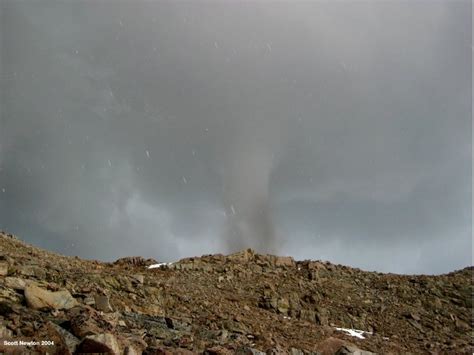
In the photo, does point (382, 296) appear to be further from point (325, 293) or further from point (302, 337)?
point (302, 337)

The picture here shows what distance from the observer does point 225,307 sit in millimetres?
23188

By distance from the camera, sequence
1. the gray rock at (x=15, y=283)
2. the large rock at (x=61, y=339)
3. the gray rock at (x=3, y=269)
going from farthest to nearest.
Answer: the gray rock at (x=3, y=269) → the gray rock at (x=15, y=283) → the large rock at (x=61, y=339)

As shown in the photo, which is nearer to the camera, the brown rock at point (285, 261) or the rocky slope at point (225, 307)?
the rocky slope at point (225, 307)

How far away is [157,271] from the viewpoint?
107 feet

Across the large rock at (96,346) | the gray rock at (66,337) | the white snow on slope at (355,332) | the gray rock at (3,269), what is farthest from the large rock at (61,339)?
the white snow on slope at (355,332)

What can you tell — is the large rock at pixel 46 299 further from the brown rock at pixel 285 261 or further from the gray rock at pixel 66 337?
the brown rock at pixel 285 261

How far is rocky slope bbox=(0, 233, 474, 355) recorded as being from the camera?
1052 cm

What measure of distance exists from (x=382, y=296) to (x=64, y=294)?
31.0 meters

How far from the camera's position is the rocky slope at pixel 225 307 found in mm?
10516

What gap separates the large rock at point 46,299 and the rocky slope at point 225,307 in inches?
1.3

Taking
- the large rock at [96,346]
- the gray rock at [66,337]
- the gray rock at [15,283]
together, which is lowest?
the large rock at [96,346]

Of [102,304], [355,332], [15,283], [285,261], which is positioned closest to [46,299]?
[15,283]

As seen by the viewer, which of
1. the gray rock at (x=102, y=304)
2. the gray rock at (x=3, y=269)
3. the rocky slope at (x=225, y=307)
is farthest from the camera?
the gray rock at (x=3, y=269)

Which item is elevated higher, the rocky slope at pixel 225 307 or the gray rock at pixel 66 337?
the rocky slope at pixel 225 307
